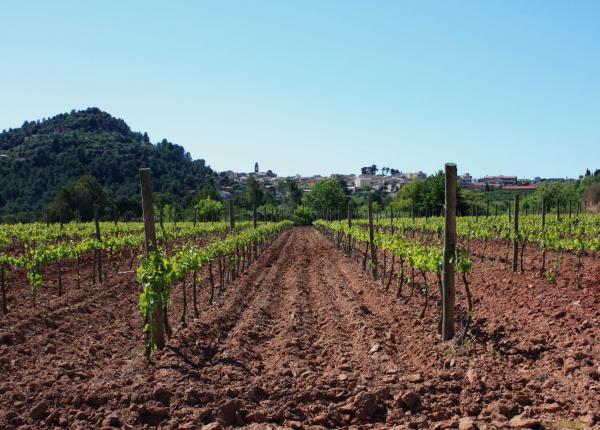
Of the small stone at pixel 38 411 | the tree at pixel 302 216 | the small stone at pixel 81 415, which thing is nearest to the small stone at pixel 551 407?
the small stone at pixel 81 415

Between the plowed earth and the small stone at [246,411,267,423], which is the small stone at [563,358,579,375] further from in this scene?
the small stone at [246,411,267,423]

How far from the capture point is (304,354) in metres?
8.27

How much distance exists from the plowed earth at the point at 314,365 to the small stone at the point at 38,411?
0.01 m

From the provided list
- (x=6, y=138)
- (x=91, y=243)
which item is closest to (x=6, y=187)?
(x=6, y=138)

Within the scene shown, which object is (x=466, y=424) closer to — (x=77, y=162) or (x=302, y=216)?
(x=302, y=216)

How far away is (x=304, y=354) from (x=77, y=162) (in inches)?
4707

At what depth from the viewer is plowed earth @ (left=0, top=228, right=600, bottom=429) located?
5.62m

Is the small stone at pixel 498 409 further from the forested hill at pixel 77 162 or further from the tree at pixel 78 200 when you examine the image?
the forested hill at pixel 77 162

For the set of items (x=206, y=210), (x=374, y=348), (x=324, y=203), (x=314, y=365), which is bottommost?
(x=314, y=365)

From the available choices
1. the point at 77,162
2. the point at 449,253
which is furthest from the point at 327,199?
the point at 449,253

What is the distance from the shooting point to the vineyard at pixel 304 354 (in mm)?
5656

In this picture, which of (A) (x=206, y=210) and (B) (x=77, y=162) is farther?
(B) (x=77, y=162)

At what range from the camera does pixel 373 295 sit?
13.6 meters

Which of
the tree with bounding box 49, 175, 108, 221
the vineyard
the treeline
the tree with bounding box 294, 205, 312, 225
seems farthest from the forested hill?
the vineyard
